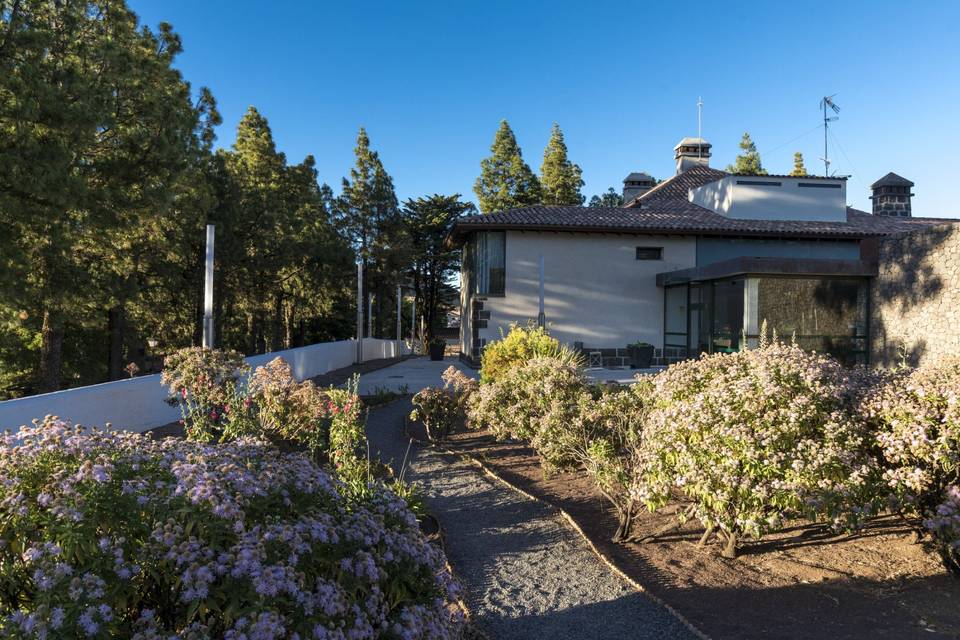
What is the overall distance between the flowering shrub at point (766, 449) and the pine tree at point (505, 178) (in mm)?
34790

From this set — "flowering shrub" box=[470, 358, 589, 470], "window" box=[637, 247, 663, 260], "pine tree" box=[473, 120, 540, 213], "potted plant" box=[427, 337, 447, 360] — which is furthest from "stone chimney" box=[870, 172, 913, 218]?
"flowering shrub" box=[470, 358, 589, 470]

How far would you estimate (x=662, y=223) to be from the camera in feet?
62.7

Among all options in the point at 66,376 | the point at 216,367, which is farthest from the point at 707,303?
the point at 66,376

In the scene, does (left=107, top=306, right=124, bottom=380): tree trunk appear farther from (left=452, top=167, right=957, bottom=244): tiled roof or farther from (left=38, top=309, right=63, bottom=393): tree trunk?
(left=452, top=167, right=957, bottom=244): tiled roof

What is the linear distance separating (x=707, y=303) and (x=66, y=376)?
21304mm

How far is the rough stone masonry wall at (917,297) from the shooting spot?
448 inches

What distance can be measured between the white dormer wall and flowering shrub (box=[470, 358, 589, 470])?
16484 mm

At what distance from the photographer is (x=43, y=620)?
60.9 inches

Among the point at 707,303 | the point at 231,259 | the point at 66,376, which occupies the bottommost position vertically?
the point at 66,376

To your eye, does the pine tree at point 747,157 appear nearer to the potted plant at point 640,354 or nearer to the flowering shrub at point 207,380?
the potted plant at point 640,354

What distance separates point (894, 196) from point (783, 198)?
993 cm

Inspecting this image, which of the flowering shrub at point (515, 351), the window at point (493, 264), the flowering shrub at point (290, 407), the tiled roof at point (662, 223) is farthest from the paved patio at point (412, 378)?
the flowering shrub at point (290, 407)

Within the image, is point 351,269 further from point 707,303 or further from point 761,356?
point 761,356

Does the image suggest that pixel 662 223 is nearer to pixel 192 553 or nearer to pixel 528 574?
pixel 528 574
